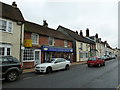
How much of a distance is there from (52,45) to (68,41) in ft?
19.3

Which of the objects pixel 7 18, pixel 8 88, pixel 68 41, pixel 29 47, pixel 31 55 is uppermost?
pixel 7 18

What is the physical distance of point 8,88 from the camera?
6.44 meters

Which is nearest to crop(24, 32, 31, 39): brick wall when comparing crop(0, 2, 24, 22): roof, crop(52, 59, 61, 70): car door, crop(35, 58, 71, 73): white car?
crop(0, 2, 24, 22): roof

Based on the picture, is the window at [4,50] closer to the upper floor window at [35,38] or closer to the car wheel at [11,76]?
the upper floor window at [35,38]

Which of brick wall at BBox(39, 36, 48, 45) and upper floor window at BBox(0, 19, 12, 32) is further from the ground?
upper floor window at BBox(0, 19, 12, 32)

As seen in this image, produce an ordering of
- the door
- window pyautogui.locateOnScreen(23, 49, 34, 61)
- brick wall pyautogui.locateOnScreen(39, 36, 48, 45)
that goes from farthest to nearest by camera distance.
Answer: brick wall pyautogui.locateOnScreen(39, 36, 48, 45), the door, window pyautogui.locateOnScreen(23, 49, 34, 61)

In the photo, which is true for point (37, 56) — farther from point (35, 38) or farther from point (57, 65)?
point (57, 65)

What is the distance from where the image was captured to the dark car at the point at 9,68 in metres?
7.71

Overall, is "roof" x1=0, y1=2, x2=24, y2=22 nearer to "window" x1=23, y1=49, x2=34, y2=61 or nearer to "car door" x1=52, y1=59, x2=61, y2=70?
"window" x1=23, y1=49, x2=34, y2=61

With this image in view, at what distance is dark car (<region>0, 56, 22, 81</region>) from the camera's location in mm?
7706

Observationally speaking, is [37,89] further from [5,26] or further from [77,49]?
[77,49]

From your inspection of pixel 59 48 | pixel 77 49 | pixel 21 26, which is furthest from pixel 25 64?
pixel 77 49

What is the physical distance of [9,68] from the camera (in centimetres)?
801

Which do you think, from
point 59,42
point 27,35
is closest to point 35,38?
point 27,35
